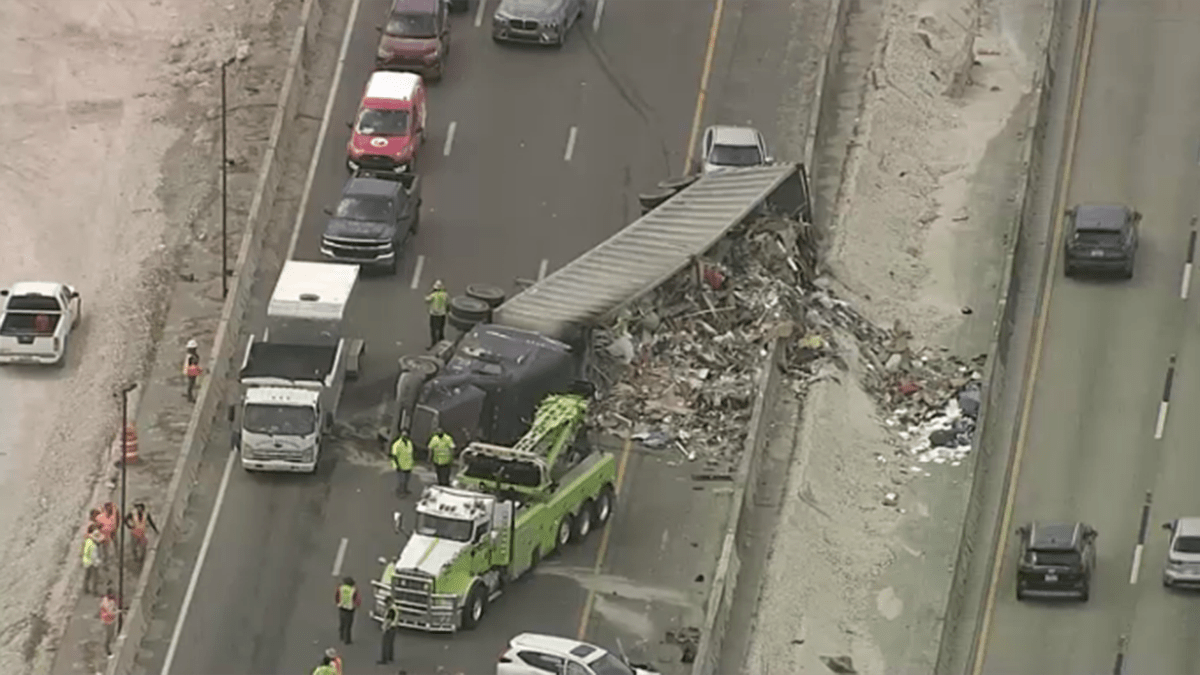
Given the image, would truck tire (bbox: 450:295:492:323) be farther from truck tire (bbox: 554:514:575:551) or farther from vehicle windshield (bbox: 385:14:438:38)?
vehicle windshield (bbox: 385:14:438:38)

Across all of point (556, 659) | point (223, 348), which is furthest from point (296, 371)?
point (556, 659)

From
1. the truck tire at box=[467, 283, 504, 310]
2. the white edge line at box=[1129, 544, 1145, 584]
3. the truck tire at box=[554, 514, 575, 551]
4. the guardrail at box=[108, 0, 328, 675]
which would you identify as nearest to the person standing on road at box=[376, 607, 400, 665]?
the truck tire at box=[554, 514, 575, 551]

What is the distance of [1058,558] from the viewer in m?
83.6

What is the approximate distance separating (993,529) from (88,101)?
28910 mm

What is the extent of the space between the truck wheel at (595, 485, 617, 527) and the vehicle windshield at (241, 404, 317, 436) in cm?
637

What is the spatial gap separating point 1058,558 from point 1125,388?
8869 mm

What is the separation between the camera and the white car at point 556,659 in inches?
3061

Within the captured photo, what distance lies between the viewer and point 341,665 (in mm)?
80188

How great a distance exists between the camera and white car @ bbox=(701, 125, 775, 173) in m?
96.4

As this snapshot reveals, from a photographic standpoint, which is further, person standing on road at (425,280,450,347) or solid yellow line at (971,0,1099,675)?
person standing on road at (425,280,450,347)

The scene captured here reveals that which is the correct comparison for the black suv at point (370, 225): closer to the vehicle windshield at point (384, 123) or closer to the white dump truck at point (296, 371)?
the white dump truck at point (296, 371)

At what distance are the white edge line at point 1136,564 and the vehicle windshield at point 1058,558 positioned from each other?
5.88 feet

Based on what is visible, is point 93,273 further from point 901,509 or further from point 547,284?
point 901,509

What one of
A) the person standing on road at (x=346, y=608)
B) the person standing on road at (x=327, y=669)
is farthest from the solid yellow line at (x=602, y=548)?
the person standing on road at (x=327, y=669)
